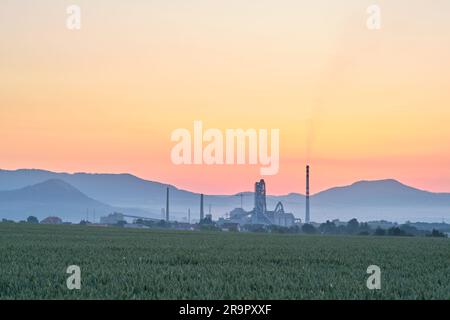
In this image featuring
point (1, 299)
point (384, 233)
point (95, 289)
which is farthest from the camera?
point (384, 233)

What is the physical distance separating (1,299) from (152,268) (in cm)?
736

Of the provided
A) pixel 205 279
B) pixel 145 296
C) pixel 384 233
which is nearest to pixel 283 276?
pixel 205 279

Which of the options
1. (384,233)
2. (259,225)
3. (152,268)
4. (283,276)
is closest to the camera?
(283,276)

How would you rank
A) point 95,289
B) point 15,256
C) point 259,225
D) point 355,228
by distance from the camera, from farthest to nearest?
point 259,225
point 355,228
point 15,256
point 95,289

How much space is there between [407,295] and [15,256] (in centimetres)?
1479

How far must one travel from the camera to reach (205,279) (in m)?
16.5
